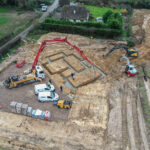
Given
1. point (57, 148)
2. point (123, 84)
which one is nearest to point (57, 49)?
point (123, 84)

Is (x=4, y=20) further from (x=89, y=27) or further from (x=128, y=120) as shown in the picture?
(x=128, y=120)

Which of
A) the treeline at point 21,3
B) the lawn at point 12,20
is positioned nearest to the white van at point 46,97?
the lawn at point 12,20

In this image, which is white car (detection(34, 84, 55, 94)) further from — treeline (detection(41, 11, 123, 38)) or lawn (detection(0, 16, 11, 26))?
lawn (detection(0, 16, 11, 26))

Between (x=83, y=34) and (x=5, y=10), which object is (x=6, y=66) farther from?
(x=5, y=10)

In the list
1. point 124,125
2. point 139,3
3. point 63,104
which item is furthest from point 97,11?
point 124,125

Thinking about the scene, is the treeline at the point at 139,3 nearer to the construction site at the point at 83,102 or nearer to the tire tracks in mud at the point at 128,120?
the construction site at the point at 83,102

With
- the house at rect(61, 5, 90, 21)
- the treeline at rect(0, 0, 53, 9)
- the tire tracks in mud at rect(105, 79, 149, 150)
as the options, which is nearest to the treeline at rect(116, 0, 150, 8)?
the house at rect(61, 5, 90, 21)
